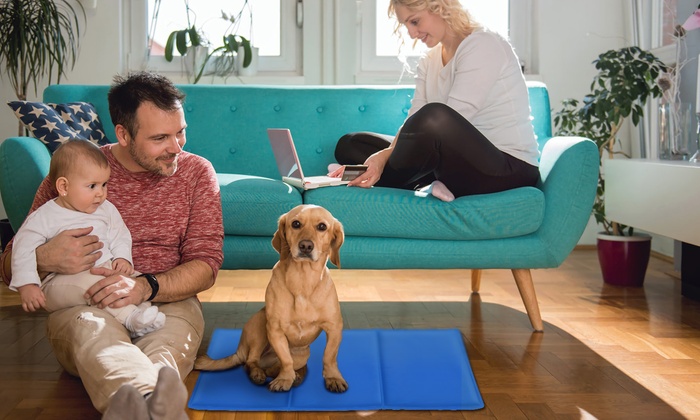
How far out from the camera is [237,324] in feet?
8.77

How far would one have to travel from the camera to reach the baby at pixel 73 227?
183 cm

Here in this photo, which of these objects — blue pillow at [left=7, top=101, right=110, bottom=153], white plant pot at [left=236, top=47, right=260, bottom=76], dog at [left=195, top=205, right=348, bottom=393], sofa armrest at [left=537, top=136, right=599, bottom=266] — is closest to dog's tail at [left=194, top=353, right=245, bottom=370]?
dog at [left=195, top=205, right=348, bottom=393]

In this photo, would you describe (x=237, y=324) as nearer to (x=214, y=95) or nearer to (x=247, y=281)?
(x=247, y=281)

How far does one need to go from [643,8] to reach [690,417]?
302cm

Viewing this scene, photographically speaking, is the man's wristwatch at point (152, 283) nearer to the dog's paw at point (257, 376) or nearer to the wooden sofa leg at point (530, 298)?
the dog's paw at point (257, 376)

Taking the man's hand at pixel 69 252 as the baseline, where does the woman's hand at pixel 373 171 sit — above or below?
above

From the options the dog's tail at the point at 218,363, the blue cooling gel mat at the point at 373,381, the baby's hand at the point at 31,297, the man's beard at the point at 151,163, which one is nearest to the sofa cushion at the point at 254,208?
the blue cooling gel mat at the point at 373,381

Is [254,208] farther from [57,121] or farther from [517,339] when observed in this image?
[517,339]

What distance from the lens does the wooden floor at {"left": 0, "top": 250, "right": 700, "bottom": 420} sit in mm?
1846

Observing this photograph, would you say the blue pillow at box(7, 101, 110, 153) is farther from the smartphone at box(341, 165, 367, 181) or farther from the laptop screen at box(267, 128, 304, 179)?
the smartphone at box(341, 165, 367, 181)

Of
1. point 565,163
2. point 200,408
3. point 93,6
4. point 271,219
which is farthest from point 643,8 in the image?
point 200,408

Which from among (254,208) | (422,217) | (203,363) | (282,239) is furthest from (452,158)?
(203,363)

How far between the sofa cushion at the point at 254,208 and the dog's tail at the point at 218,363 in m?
0.58

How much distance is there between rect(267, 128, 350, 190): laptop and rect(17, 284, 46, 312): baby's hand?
3.34 ft
